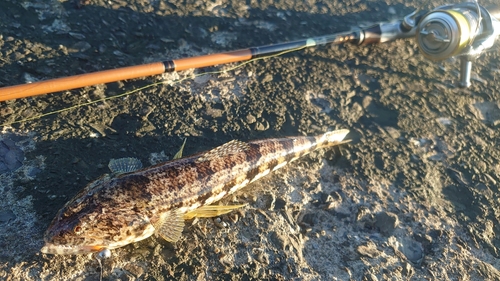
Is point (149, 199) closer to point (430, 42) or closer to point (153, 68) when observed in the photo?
point (153, 68)

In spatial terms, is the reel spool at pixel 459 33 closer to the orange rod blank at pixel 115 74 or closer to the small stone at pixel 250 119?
the orange rod blank at pixel 115 74

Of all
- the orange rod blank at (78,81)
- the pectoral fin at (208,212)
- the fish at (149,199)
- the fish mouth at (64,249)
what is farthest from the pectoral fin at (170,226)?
the orange rod blank at (78,81)

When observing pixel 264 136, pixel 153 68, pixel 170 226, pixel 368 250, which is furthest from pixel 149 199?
pixel 368 250

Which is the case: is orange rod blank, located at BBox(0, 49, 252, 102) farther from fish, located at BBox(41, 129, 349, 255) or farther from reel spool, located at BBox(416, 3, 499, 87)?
reel spool, located at BBox(416, 3, 499, 87)

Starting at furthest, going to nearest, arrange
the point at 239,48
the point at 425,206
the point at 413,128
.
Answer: the point at 239,48 < the point at 413,128 < the point at 425,206

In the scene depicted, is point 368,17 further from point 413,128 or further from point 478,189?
point 478,189

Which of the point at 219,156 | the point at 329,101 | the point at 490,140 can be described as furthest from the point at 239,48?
the point at 490,140

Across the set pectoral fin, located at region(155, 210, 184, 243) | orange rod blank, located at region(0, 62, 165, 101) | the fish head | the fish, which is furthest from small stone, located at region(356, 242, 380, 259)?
orange rod blank, located at region(0, 62, 165, 101)
